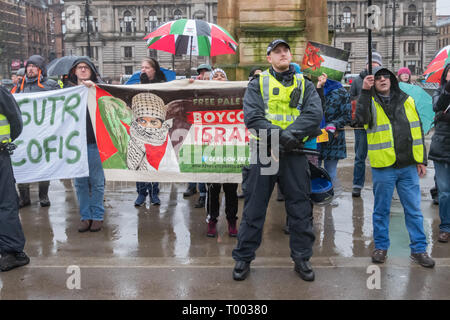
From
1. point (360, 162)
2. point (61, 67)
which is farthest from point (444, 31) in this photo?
point (61, 67)

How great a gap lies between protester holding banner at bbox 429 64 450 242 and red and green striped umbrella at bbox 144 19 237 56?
3042 mm

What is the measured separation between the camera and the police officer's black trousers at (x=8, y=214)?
500cm

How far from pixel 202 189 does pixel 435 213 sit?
128 inches

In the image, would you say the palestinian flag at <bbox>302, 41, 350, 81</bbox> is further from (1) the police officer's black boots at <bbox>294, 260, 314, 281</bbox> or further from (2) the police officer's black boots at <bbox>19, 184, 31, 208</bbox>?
(2) the police officer's black boots at <bbox>19, 184, 31, 208</bbox>

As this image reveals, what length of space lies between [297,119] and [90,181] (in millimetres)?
3055

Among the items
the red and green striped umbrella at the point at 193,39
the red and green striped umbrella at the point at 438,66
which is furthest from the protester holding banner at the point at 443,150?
the red and green striped umbrella at the point at 193,39

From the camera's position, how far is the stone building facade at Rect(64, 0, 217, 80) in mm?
88375

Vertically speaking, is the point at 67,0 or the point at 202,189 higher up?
the point at 67,0

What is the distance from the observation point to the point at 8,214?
16.5 ft

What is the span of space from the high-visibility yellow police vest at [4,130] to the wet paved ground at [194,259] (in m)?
1.26

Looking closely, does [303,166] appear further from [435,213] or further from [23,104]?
[23,104]

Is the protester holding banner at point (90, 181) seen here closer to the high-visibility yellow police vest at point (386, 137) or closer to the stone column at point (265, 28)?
the high-visibility yellow police vest at point (386, 137)

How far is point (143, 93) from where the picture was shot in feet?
21.1
